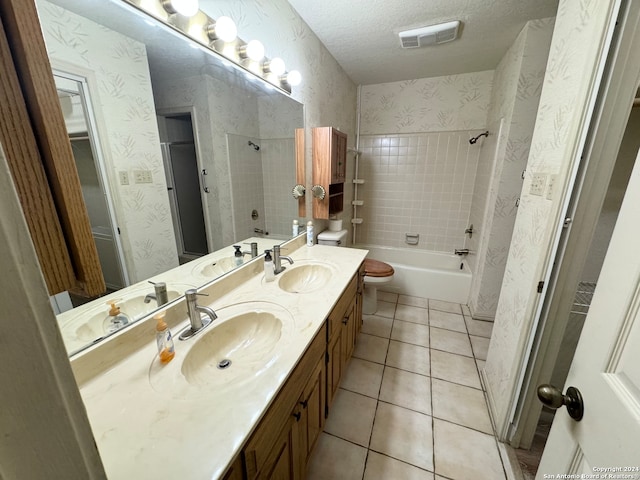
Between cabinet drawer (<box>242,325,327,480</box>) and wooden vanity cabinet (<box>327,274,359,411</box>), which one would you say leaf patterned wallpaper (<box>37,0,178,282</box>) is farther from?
wooden vanity cabinet (<box>327,274,359,411</box>)

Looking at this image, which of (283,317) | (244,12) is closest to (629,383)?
(283,317)

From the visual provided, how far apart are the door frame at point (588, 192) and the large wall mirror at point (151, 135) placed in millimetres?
1440

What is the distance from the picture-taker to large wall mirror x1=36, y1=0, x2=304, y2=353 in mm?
711

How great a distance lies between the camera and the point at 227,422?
602 millimetres

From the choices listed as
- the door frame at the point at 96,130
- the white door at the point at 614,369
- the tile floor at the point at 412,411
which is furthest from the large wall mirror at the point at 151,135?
the white door at the point at 614,369

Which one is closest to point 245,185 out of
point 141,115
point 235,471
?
point 141,115

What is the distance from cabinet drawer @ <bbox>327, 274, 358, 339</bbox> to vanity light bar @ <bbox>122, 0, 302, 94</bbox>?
1.28m

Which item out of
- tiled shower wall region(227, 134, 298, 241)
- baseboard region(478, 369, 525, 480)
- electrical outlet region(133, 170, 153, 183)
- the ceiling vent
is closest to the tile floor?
baseboard region(478, 369, 525, 480)

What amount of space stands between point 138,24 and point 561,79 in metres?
1.61

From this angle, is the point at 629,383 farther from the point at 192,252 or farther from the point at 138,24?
the point at 138,24

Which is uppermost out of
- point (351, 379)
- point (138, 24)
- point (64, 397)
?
point (138, 24)

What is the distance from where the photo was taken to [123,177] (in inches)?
33.1

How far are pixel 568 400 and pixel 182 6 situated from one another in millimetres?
1617

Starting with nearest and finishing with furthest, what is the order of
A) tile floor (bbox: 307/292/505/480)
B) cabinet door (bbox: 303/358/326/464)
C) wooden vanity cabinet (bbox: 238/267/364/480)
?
1. wooden vanity cabinet (bbox: 238/267/364/480)
2. cabinet door (bbox: 303/358/326/464)
3. tile floor (bbox: 307/292/505/480)
